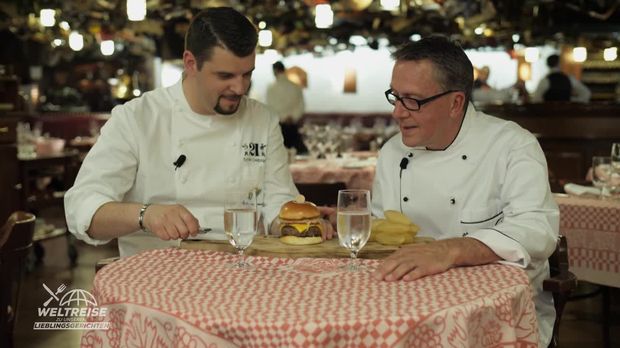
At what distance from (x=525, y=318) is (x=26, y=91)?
16453mm

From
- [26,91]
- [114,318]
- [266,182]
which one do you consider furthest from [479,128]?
[26,91]

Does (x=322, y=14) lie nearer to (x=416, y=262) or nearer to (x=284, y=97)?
(x=284, y=97)

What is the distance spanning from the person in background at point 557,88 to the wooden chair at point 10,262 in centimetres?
950

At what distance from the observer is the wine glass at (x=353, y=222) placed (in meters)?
2.00

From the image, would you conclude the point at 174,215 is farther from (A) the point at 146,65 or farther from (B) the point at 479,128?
(A) the point at 146,65

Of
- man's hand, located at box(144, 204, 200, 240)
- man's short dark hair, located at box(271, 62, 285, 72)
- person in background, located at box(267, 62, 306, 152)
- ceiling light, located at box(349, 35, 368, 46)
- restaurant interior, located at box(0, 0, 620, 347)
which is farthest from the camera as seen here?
ceiling light, located at box(349, 35, 368, 46)

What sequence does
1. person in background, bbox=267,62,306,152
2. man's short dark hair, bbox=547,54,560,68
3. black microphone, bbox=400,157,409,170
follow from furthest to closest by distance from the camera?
1. person in background, bbox=267,62,306,152
2. man's short dark hair, bbox=547,54,560,68
3. black microphone, bbox=400,157,409,170


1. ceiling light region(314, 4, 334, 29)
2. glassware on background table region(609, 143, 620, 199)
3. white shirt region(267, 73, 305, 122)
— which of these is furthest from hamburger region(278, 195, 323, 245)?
white shirt region(267, 73, 305, 122)

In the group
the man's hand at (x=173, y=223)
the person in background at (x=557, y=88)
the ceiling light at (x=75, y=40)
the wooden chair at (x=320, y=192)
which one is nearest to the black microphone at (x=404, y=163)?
the man's hand at (x=173, y=223)

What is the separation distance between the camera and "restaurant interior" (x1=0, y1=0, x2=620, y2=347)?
4629mm

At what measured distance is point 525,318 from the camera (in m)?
1.95

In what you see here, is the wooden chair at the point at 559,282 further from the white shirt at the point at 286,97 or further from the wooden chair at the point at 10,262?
the white shirt at the point at 286,97

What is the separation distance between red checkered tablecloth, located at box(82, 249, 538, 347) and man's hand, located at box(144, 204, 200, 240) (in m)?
0.09

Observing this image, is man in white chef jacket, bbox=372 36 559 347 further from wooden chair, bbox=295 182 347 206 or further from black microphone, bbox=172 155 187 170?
wooden chair, bbox=295 182 347 206
